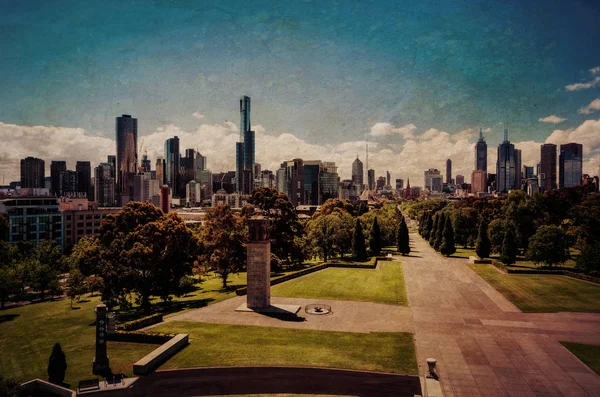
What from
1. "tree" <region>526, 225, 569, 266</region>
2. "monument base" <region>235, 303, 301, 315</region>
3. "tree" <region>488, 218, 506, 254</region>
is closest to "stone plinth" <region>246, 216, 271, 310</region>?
"monument base" <region>235, 303, 301, 315</region>

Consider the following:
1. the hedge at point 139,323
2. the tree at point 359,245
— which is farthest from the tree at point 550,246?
the hedge at point 139,323

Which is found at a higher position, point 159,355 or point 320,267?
point 159,355

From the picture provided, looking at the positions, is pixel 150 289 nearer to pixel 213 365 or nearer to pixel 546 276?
pixel 213 365

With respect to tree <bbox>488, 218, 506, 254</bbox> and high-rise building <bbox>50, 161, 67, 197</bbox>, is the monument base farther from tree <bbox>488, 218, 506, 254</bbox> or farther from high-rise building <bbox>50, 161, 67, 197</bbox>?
high-rise building <bbox>50, 161, 67, 197</bbox>

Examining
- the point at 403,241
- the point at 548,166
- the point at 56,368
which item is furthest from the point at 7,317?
the point at 548,166

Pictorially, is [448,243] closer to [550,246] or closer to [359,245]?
[359,245]
